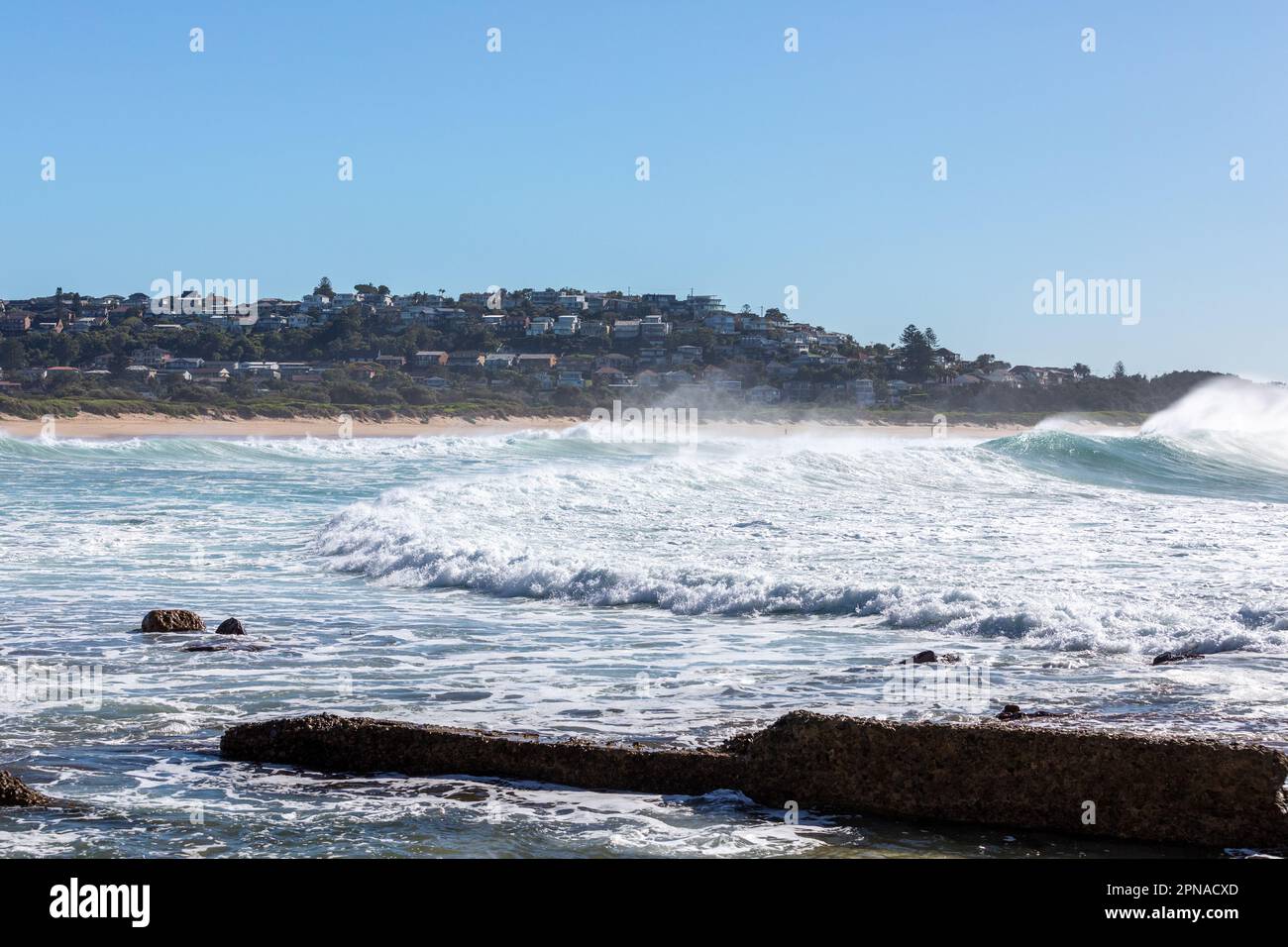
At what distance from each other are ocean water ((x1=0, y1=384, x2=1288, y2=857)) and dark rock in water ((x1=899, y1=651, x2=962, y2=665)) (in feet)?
Result: 0.70

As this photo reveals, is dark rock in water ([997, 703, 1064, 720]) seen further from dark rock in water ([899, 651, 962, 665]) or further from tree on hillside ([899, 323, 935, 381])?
A: tree on hillside ([899, 323, 935, 381])

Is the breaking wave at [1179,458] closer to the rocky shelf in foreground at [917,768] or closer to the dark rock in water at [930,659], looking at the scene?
the dark rock in water at [930,659]

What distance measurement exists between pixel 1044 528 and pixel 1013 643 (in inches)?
317

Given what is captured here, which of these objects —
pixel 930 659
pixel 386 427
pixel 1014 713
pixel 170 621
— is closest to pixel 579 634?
pixel 930 659

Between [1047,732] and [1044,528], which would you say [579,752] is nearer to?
[1047,732]

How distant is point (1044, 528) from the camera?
1831 cm

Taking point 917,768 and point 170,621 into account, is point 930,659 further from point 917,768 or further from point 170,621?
point 170,621

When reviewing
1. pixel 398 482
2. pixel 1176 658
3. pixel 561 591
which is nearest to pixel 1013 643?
pixel 1176 658

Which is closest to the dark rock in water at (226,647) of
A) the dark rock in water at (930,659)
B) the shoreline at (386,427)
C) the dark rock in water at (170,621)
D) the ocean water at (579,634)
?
the ocean water at (579,634)

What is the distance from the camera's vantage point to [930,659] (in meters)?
9.66

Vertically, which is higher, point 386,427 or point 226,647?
point 386,427

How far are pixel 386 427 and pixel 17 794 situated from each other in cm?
6322

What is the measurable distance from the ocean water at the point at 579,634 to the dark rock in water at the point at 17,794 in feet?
0.47
